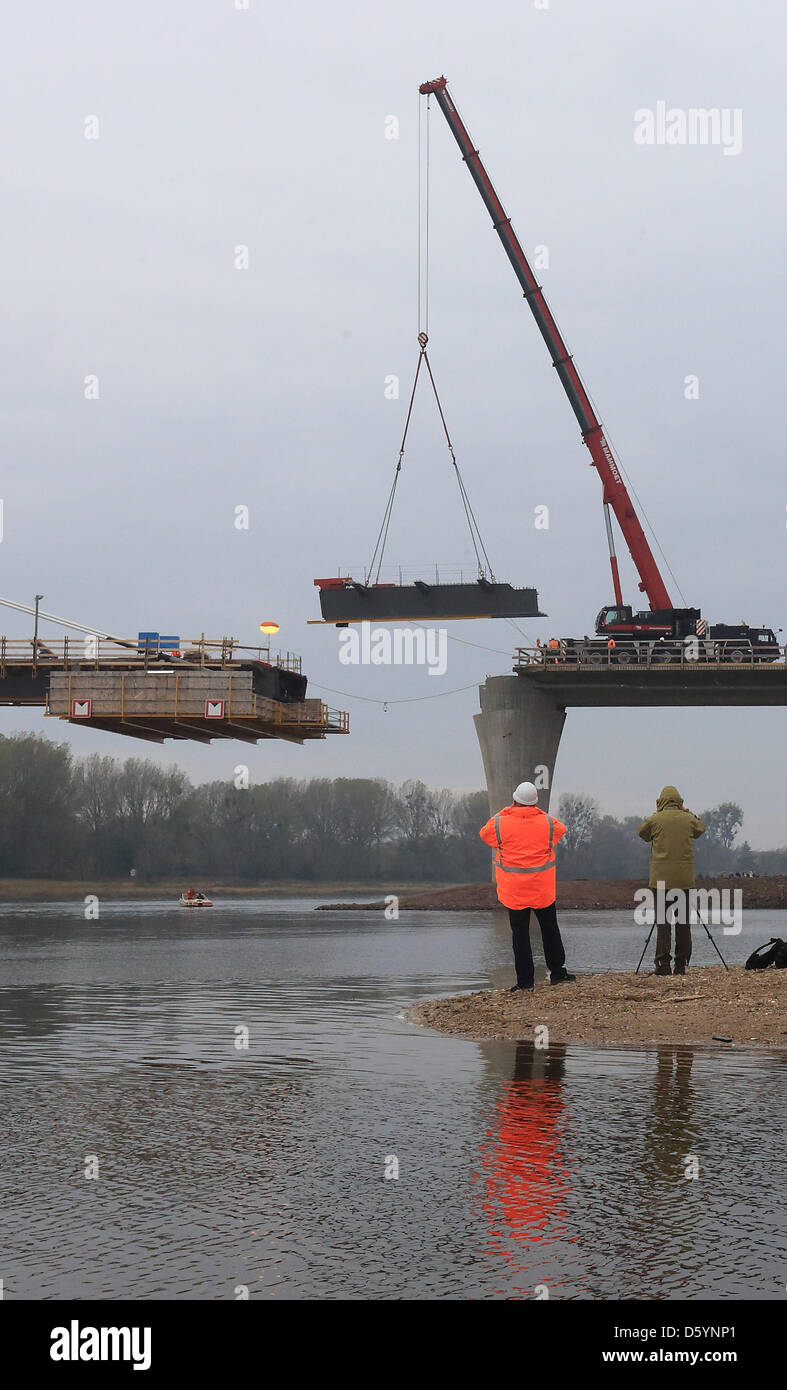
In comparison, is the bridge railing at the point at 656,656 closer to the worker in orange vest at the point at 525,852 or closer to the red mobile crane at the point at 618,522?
the red mobile crane at the point at 618,522

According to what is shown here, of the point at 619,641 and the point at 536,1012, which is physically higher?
the point at 619,641

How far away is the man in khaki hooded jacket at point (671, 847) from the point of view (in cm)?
1641

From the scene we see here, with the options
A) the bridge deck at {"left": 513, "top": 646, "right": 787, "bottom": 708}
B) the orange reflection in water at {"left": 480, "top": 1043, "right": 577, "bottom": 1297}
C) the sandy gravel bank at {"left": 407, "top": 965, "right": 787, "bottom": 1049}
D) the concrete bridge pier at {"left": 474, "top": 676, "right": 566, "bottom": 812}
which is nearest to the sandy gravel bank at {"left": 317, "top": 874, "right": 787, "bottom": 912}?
the concrete bridge pier at {"left": 474, "top": 676, "right": 566, "bottom": 812}

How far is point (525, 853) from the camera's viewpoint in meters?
14.7

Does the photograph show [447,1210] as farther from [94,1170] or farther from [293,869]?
[293,869]

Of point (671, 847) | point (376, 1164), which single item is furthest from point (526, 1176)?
point (671, 847)

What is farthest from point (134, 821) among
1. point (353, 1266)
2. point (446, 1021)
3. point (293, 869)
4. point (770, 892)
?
point (353, 1266)

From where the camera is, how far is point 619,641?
64750mm

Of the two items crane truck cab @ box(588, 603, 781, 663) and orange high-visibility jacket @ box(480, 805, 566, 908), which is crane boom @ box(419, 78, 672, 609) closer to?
crane truck cab @ box(588, 603, 781, 663)

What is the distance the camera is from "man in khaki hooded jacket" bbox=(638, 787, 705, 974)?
53.8 ft

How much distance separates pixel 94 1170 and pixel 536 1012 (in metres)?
7.48

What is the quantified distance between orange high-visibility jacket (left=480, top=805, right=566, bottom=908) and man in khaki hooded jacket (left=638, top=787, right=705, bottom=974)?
79.2 inches

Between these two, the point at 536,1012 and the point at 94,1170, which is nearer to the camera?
the point at 94,1170
